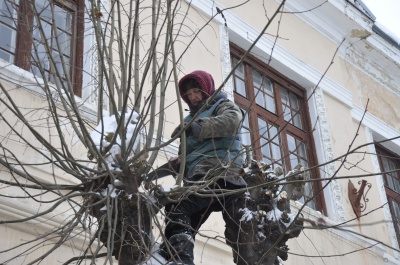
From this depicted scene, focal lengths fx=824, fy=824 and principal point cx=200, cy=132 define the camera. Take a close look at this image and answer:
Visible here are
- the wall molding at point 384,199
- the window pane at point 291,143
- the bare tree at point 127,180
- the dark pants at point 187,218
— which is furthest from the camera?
the wall molding at point 384,199

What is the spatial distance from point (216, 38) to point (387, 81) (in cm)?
434

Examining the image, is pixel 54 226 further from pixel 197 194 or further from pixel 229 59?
pixel 229 59

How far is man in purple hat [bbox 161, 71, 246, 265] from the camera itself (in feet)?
17.5

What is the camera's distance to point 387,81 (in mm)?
13359

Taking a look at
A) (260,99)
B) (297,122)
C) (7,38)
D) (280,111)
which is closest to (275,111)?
(280,111)

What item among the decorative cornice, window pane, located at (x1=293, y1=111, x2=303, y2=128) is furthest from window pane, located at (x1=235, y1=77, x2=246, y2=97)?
window pane, located at (x1=293, y1=111, x2=303, y2=128)

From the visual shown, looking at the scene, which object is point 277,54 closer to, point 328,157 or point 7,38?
point 328,157

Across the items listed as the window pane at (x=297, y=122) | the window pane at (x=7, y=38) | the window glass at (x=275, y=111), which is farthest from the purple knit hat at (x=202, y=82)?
the window pane at (x=297, y=122)

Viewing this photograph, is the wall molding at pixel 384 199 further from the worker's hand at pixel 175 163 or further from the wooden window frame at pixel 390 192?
the worker's hand at pixel 175 163

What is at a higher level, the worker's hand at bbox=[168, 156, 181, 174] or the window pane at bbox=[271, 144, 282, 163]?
the window pane at bbox=[271, 144, 282, 163]

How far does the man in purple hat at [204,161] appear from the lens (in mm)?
5340

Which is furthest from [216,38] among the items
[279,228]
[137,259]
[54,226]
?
[137,259]

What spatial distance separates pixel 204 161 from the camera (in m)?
5.66

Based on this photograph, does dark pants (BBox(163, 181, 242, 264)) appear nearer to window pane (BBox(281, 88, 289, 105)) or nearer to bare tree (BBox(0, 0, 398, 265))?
bare tree (BBox(0, 0, 398, 265))
